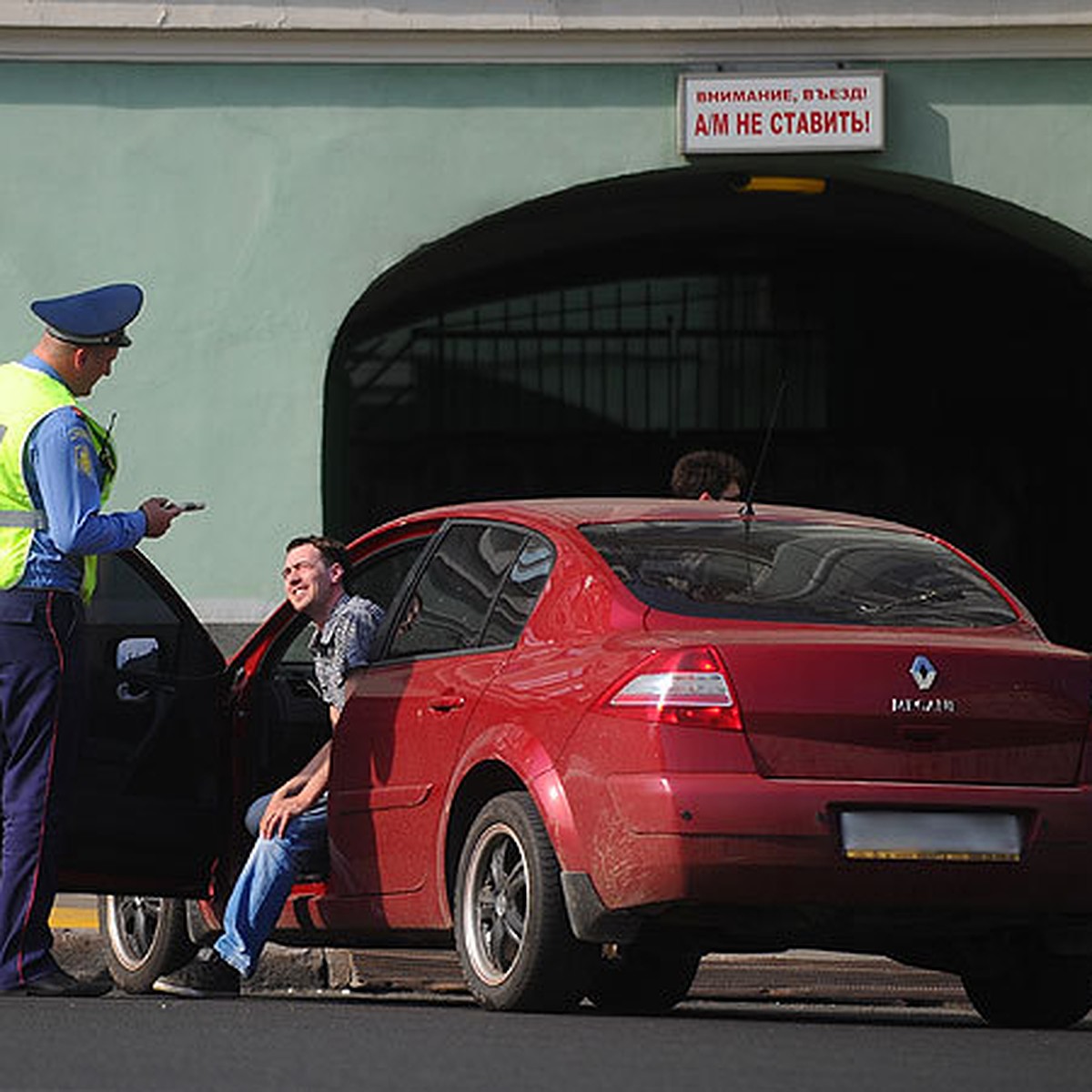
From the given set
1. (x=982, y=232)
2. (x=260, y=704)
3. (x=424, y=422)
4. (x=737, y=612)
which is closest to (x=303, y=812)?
(x=260, y=704)

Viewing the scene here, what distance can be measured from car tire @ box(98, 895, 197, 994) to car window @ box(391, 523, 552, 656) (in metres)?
1.44

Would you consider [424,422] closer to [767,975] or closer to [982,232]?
[982,232]

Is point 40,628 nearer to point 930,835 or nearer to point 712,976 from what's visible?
point 930,835

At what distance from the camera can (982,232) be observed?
16562 mm

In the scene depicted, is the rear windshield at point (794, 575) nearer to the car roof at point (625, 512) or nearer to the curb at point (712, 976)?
the car roof at point (625, 512)

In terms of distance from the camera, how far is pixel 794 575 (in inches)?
323

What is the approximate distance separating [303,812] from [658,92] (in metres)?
6.17

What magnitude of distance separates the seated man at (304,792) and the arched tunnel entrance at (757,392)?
29.8 ft

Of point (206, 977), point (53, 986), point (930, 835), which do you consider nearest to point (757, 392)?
point (206, 977)

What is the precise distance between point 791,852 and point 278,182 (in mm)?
7568

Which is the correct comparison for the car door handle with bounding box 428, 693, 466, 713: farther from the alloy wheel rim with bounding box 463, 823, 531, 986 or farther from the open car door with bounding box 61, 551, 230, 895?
the open car door with bounding box 61, 551, 230, 895

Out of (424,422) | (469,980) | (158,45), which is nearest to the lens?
(469,980)

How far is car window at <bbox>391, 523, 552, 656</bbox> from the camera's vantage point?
8.42 meters

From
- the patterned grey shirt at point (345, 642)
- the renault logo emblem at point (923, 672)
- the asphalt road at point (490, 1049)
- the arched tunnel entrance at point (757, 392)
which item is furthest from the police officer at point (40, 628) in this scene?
the arched tunnel entrance at point (757, 392)
